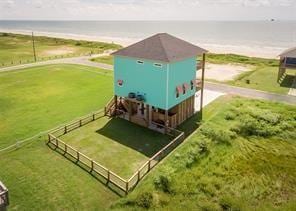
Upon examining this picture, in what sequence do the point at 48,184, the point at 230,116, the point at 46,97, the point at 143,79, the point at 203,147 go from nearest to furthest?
the point at 48,184 → the point at 203,147 → the point at 143,79 → the point at 230,116 → the point at 46,97

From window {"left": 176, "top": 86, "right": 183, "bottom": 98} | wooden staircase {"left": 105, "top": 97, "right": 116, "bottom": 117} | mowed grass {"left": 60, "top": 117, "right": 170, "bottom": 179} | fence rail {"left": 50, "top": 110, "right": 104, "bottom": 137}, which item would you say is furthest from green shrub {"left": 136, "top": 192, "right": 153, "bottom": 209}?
wooden staircase {"left": 105, "top": 97, "right": 116, "bottom": 117}

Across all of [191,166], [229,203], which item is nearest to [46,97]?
[191,166]

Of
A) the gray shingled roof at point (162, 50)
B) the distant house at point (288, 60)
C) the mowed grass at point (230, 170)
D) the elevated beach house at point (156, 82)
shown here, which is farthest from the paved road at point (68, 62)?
the mowed grass at point (230, 170)

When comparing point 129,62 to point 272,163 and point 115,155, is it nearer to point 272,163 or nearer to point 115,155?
point 115,155

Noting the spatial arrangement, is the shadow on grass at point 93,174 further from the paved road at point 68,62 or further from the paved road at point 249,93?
the paved road at point 68,62

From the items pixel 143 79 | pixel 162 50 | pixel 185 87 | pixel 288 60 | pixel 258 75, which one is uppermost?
pixel 162 50

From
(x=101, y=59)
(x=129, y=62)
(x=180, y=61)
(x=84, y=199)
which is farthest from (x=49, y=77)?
(x=84, y=199)

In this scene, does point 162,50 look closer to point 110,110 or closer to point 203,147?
point 110,110
